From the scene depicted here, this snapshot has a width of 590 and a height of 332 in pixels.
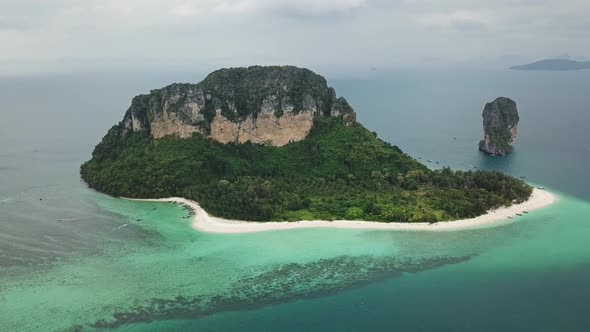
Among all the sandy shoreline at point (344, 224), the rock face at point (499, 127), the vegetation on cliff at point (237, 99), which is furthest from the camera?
the rock face at point (499, 127)

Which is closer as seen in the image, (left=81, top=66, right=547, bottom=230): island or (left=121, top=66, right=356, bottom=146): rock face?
(left=81, top=66, right=547, bottom=230): island

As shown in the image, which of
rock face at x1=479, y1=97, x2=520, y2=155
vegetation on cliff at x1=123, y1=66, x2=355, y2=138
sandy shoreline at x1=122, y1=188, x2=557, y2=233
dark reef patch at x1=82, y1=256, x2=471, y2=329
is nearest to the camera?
dark reef patch at x1=82, y1=256, x2=471, y2=329

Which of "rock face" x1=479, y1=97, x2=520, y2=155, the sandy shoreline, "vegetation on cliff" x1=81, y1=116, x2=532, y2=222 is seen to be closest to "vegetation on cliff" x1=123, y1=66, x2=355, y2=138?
"vegetation on cliff" x1=81, y1=116, x2=532, y2=222

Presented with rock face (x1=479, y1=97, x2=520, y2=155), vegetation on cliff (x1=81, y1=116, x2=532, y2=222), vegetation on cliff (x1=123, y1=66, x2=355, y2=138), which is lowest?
vegetation on cliff (x1=81, y1=116, x2=532, y2=222)

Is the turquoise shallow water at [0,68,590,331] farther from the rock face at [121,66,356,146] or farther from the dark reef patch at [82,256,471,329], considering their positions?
the rock face at [121,66,356,146]

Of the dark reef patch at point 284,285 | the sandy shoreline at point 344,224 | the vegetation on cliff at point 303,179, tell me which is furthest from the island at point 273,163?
the dark reef patch at point 284,285

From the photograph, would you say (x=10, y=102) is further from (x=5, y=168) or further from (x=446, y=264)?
(x=446, y=264)

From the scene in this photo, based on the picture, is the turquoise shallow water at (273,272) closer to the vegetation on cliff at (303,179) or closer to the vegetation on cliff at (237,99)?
the vegetation on cliff at (303,179)
